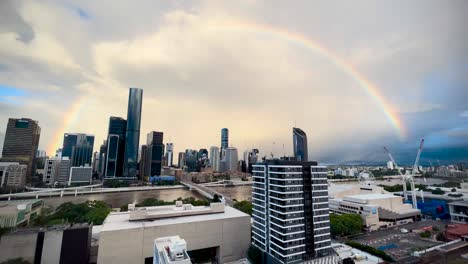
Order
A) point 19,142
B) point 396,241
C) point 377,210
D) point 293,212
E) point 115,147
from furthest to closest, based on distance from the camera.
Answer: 1. point 115,147
2. point 19,142
3. point 377,210
4. point 396,241
5. point 293,212

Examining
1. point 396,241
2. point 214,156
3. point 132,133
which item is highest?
point 132,133

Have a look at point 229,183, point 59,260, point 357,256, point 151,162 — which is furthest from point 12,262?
point 151,162

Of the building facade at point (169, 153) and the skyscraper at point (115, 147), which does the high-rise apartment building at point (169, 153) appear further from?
the skyscraper at point (115, 147)

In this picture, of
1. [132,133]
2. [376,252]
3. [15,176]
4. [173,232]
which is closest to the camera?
[173,232]

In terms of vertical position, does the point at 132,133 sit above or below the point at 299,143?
above

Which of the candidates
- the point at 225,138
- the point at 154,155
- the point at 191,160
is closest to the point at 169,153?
the point at 191,160

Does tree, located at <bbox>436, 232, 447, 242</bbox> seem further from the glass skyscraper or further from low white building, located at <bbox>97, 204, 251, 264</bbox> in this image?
the glass skyscraper

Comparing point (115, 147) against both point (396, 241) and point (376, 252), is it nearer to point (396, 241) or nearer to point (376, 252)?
point (376, 252)

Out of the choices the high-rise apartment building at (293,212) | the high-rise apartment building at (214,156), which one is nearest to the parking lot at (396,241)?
the high-rise apartment building at (293,212)

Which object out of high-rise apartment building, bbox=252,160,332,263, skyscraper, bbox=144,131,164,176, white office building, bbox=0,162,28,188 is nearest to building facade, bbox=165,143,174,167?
skyscraper, bbox=144,131,164,176
